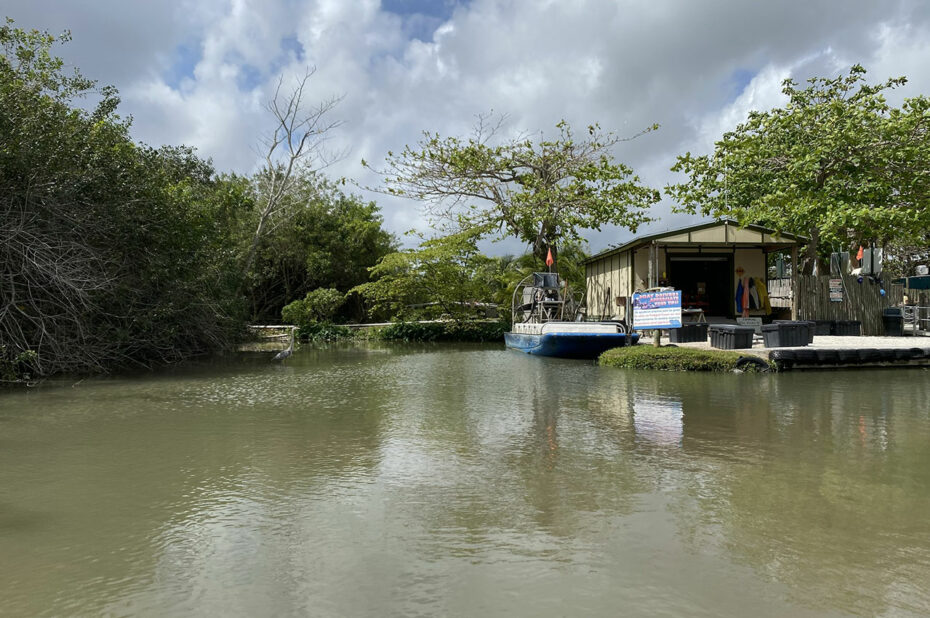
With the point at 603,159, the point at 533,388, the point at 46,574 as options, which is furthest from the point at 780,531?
the point at 603,159

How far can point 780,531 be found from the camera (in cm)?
445

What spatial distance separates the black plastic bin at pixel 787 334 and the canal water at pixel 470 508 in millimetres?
5019

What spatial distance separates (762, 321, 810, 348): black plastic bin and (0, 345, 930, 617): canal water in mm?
5019

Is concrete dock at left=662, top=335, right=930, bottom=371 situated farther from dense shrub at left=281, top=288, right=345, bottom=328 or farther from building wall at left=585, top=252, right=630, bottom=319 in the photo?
dense shrub at left=281, top=288, right=345, bottom=328

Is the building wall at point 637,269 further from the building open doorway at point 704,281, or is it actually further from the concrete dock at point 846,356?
the concrete dock at point 846,356

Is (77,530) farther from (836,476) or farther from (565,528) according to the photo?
(836,476)

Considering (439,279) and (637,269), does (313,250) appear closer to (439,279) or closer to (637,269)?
(439,279)

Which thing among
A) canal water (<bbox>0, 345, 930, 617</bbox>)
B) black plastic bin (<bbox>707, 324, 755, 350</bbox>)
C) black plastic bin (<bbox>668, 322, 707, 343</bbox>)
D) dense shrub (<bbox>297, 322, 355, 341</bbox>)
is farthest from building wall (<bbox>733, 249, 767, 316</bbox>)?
dense shrub (<bbox>297, 322, 355, 341</bbox>)

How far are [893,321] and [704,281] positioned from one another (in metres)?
5.68

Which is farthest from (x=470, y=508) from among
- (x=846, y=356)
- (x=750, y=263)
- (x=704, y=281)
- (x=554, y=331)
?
(x=704, y=281)

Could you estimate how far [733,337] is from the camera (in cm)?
1516

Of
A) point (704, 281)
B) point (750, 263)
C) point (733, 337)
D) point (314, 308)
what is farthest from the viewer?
point (314, 308)

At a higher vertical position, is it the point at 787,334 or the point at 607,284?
the point at 607,284

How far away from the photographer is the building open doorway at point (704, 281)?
852 inches
